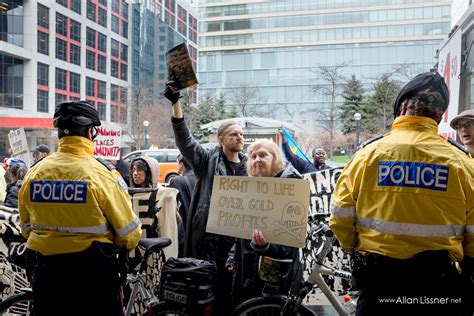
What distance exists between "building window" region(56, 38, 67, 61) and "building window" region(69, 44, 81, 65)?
0.89m

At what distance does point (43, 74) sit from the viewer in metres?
44.1

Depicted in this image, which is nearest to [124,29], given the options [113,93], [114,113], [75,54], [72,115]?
[113,93]

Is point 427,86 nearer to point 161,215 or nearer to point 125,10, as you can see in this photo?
point 161,215

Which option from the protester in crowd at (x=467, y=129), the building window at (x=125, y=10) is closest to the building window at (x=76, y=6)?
the building window at (x=125, y=10)

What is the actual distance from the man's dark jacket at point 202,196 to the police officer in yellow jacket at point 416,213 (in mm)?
1777

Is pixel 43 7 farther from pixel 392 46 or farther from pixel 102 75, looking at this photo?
pixel 392 46

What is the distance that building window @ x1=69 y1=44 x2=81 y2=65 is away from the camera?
4684 centimetres

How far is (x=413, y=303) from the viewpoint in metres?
2.46

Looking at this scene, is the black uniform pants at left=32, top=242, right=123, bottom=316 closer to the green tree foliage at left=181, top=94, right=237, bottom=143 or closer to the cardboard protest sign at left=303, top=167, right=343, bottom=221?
the cardboard protest sign at left=303, top=167, right=343, bottom=221

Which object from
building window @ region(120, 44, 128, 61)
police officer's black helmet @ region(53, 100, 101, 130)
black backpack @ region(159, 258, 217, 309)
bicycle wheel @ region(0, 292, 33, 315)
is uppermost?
building window @ region(120, 44, 128, 61)

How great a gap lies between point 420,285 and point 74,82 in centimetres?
4952

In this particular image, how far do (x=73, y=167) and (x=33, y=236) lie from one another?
0.53 metres

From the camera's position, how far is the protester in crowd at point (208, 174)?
4145 millimetres

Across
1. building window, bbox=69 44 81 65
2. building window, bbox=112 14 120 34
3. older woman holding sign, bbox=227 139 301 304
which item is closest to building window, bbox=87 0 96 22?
building window, bbox=69 44 81 65
